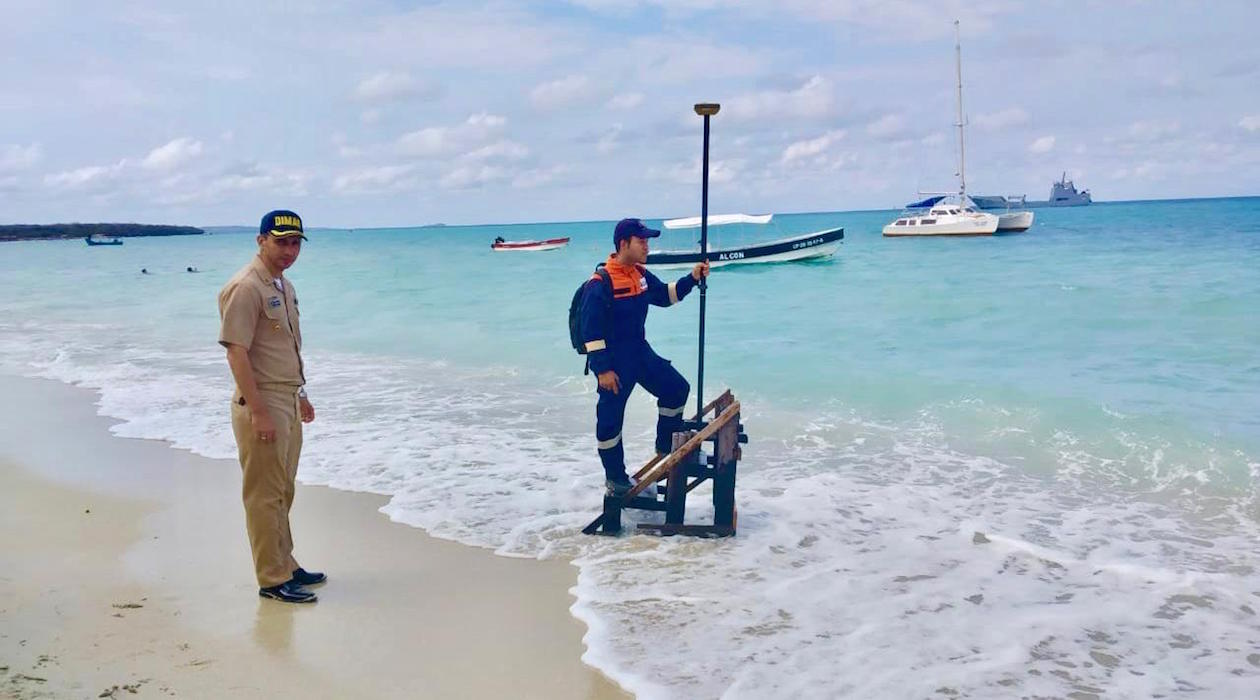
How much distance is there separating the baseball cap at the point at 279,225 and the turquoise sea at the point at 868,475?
228 cm

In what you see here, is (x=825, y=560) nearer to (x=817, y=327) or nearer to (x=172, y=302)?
(x=817, y=327)

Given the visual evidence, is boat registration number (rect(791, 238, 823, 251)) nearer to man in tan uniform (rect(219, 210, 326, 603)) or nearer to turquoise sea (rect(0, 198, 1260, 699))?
turquoise sea (rect(0, 198, 1260, 699))

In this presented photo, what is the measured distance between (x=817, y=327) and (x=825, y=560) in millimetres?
14694

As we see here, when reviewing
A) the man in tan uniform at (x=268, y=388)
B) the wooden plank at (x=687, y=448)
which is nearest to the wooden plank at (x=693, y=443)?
the wooden plank at (x=687, y=448)

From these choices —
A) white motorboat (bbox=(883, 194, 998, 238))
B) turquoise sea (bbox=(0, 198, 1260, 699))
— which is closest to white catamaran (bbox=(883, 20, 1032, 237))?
white motorboat (bbox=(883, 194, 998, 238))

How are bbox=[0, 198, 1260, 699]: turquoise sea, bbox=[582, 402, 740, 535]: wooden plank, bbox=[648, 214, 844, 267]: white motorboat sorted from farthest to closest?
bbox=[648, 214, 844, 267]: white motorboat
bbox=[582, 402, 740, 535]: wooden plank
bbox=[0, 198, 1260, 699]: turquoise sea

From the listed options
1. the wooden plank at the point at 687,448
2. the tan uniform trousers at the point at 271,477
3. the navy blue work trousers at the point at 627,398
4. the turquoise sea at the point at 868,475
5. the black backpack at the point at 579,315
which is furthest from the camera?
the navy blue work trousers at the point at 627,398

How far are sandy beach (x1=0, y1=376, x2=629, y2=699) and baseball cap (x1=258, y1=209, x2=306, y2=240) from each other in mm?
1802

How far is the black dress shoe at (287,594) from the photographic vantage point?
15.2ft

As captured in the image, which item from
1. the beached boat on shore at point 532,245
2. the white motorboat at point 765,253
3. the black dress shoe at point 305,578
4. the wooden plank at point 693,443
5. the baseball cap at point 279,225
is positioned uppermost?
the beached boat on shore at point 532,245

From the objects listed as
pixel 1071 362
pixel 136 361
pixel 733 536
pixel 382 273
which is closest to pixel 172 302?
pixel 136 361

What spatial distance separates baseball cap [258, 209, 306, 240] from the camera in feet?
14.3

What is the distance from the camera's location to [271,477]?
452 cm

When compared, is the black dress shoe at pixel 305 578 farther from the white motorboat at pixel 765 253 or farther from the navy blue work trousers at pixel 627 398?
the white motorboat at pixel 765 253
